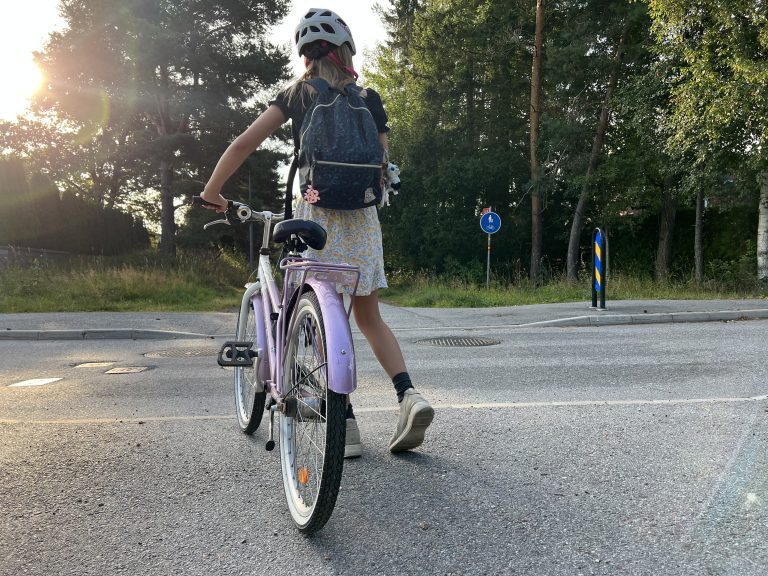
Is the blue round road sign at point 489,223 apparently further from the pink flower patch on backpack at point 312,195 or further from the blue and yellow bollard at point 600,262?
→ the pink flower patch on backpack at point 312,195

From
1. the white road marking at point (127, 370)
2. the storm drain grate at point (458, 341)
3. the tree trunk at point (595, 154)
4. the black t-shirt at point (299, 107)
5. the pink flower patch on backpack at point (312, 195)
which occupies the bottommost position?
the white road marking at point (127, 370)

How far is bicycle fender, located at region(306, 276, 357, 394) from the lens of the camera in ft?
6.99

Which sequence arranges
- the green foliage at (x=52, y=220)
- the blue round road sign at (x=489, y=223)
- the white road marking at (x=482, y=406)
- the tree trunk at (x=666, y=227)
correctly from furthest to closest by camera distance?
the green foliage at (x=52, y=220) → the tree trunk at (x=666, y=227) → the blue round road sign at (x=489, y=223) → the white road marking at (x=482, y=406)

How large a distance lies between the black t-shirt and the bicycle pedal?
120 centimetres

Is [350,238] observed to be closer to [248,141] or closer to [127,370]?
[248,141]

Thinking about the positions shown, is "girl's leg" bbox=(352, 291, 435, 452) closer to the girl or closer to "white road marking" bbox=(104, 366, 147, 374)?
the girl

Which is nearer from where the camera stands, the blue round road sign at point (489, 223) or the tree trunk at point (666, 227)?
the blue round road sign at point (489, 223)

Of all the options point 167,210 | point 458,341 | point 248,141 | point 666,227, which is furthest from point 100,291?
point 666,227

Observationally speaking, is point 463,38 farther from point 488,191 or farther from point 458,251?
point 458,251

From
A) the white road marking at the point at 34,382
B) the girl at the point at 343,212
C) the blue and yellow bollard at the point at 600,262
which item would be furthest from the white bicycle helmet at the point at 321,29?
the blue and yellow bollard at the point at 600,262

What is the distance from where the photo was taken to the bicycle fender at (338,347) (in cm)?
213

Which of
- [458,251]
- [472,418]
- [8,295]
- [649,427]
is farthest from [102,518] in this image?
[458,251]

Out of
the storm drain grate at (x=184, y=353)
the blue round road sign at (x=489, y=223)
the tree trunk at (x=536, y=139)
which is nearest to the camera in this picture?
the storm drain grate at (x=184, y=353)

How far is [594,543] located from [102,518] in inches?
76.0
